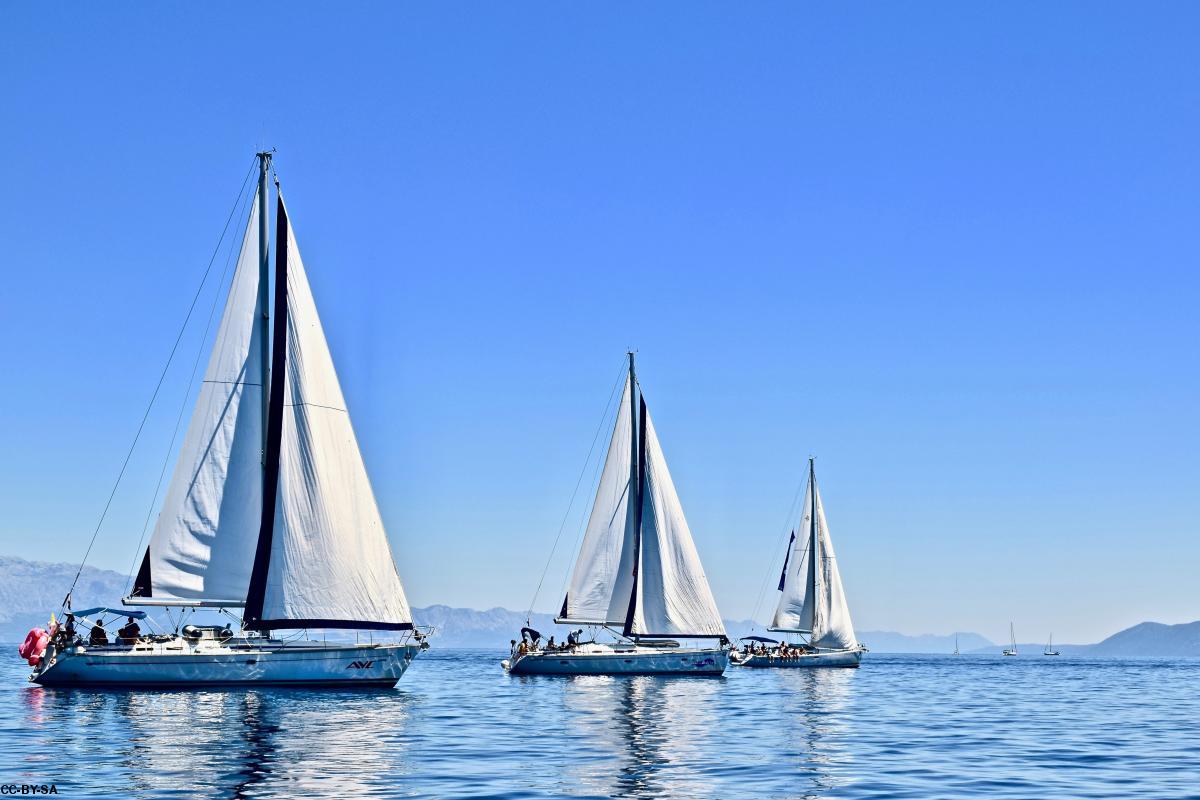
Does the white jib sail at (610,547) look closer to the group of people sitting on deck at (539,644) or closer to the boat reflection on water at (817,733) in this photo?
the group of people sitting on deck at (539,644)

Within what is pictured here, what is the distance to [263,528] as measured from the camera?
48156 mm

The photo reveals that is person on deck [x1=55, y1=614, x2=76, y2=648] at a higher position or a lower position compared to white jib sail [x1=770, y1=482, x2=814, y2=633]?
lower

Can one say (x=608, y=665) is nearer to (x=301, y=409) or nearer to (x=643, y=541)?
(x=643, y=541)

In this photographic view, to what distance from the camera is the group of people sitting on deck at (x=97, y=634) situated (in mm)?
48656

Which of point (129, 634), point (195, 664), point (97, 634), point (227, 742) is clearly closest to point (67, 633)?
point (97, 634)

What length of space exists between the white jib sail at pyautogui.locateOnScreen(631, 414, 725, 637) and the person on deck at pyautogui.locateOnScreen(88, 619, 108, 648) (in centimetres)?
3087

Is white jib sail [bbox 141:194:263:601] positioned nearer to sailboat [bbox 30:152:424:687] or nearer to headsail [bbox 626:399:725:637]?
sailboat [bbox 30:152:424:687]

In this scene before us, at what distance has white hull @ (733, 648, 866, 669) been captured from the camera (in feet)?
339

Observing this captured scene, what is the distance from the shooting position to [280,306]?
163 ft

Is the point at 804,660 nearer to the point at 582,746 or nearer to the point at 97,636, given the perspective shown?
the point at 97,636

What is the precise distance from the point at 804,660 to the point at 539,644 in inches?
1407

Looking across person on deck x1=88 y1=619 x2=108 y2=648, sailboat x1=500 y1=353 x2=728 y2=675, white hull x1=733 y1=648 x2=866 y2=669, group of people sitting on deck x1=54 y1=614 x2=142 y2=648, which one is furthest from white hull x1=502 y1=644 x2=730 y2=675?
white hull x1=733 y1=648 x2=866 y2=669

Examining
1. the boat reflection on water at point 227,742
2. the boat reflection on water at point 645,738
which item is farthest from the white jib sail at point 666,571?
the boat reflection on water at point 227,742

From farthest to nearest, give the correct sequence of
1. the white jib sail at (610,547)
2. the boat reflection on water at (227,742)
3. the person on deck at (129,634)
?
1. the white jib sail at (610,547)
2. the person on deck at (129,634)
3. the boat reflection on water at (227,742)
